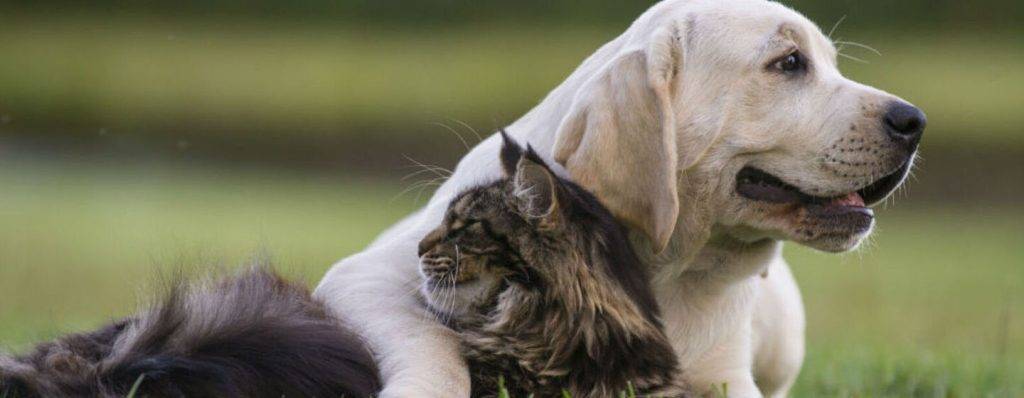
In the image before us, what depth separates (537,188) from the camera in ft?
13.5

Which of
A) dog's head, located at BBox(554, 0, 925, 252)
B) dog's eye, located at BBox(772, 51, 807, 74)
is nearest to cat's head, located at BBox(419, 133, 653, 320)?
dog's head, located at BBox(554, 0, 925, 252)

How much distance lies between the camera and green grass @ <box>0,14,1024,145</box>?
24766 mm

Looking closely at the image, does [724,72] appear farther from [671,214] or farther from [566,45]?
[566,45]

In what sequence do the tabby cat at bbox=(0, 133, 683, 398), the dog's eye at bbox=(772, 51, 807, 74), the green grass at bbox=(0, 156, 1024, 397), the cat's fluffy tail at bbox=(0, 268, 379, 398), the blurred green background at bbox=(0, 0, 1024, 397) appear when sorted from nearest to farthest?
the cat's fluffy tail at bbox=(0, 268, 379, 398)
the tabby cat at bbox=(0, 133, 683, 398)
the dog's eye at bbox=(772, 51, 807, 74)
the green grass at bbox=(0, 156, 1024, 397)
the blurred green background at bbox=(0, 0, 1024, 397)

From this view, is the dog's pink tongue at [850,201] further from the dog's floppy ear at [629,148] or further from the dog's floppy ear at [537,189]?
the dog's floppy ear at [537,189]

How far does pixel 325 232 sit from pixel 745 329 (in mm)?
13420

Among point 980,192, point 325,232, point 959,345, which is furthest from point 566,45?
point 959,345

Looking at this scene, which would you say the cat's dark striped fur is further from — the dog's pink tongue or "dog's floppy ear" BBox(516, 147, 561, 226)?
the dog's pink tongue

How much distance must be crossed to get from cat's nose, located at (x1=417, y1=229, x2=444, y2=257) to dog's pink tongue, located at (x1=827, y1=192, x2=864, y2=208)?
47.1 inches

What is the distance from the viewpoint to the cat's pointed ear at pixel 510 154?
168 inches

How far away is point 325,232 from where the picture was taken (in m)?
17.9

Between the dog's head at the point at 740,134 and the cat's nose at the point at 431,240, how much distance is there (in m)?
0.42

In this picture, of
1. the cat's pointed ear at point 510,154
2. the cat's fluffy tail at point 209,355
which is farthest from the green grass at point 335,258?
the cat's pointed ear at point 510,154

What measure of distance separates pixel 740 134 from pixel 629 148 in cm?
38
